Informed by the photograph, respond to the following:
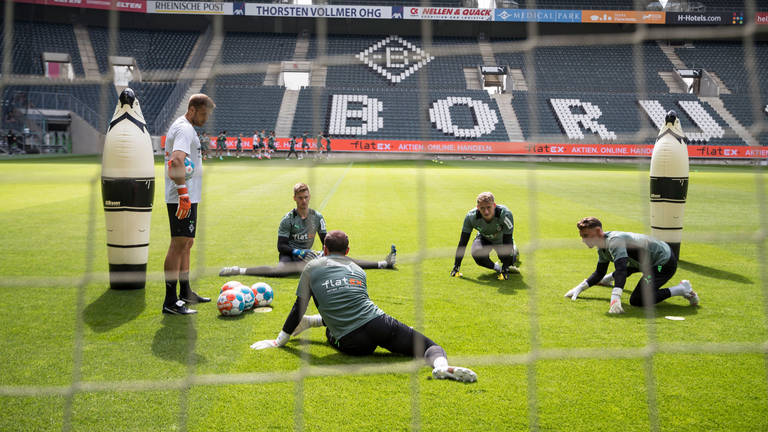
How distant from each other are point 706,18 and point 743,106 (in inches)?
227

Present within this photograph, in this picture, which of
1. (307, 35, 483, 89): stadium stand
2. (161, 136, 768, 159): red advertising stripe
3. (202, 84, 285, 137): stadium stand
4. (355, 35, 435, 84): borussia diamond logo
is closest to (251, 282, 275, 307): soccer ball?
(161, 136, 768, 159): red advertising stripe

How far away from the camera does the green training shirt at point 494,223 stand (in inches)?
220

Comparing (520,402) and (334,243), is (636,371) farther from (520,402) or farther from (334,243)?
(334,243)

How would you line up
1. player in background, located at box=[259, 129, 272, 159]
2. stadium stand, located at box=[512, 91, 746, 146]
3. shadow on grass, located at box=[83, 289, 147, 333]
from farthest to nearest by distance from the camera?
stadium stand, located at box=[512, 91, 746, 146] < player in background, located at box=[259, 129, 272, 159] < shadow on grass, located at box=[83, 289, 147, 333]

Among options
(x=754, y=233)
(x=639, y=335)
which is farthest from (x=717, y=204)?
(x=639, y=335)

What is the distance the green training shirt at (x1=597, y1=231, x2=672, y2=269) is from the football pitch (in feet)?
1.35

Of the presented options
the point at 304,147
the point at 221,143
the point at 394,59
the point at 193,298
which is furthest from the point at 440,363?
the point at 394,59

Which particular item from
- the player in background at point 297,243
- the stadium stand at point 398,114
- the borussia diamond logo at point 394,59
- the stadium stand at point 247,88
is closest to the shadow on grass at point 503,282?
the player in background at point 297,243

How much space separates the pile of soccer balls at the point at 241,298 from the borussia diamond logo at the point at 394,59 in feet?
96.4

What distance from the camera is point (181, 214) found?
404 centimetres

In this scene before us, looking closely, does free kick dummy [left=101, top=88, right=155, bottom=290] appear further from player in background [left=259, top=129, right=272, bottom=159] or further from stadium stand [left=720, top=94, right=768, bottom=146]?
stadium stand [left=720, top=94, right=768, bottom=146]

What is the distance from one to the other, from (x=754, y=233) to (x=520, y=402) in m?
7.46

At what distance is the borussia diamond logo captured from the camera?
32.5 meters

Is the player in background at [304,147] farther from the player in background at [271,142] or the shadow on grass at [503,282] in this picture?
the shadow on grass at [503,282]
